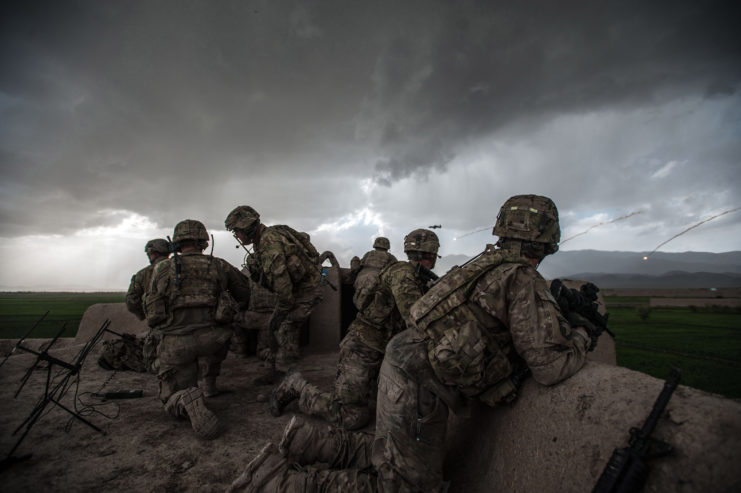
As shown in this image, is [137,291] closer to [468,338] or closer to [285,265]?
[285,265]

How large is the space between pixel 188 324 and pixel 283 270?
4.47ft

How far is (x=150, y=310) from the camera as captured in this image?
147 inches

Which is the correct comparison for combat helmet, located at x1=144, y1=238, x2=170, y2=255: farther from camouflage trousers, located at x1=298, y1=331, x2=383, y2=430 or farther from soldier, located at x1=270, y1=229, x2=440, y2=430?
camouflage trousers, located at x1=298, y1=331, x2=383, y2=430

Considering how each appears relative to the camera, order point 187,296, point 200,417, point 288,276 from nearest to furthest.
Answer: point 200,417 < point 187,296 < point 288,276

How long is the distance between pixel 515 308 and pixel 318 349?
217 inches

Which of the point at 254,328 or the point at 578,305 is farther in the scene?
the point at 254,328

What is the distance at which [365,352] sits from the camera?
12.0ft

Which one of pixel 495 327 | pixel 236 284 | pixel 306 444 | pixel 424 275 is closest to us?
pixel 495 327

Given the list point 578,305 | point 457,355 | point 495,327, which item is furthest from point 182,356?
point 578,305

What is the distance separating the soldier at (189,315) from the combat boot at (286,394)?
3.32 ft

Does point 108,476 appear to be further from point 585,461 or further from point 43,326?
point 43,326

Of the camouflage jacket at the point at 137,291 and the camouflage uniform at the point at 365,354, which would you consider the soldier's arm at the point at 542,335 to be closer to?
the camouflage uniform at the point at 365,354

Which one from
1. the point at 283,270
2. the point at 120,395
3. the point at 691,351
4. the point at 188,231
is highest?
the point at 188,231

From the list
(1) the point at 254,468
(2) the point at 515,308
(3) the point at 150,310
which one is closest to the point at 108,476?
(1) the point at 254,468
